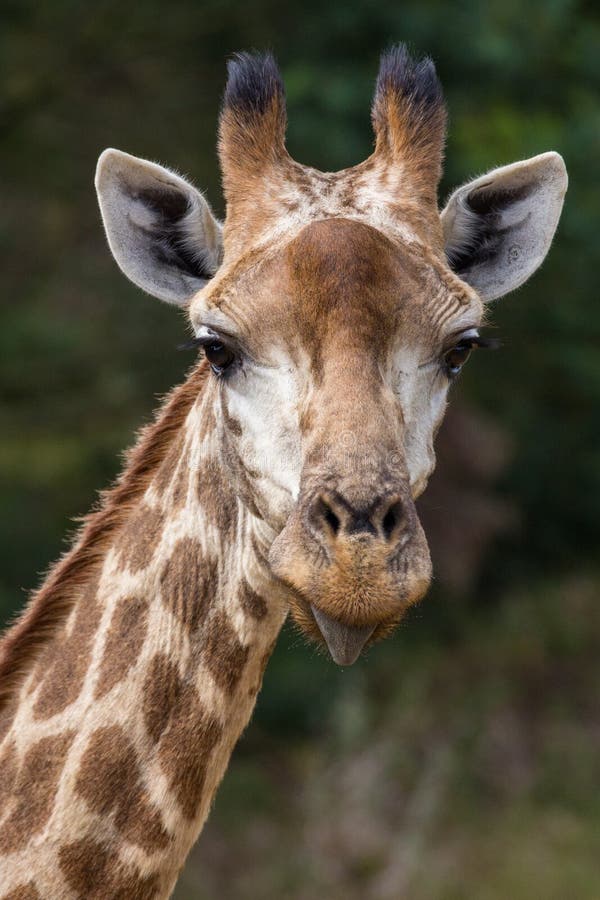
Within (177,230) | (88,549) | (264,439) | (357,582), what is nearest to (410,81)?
(177,230)

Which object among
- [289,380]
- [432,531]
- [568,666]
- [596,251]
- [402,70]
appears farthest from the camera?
[568,666]

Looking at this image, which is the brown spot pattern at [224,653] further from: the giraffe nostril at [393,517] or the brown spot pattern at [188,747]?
the giraffe nostril at [393,517]

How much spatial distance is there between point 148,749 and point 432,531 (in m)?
10.8

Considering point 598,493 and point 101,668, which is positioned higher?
point 101,668

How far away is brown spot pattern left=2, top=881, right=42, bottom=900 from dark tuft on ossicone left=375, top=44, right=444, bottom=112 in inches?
125

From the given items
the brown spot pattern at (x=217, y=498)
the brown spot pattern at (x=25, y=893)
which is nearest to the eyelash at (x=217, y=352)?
the brown spot pattern at (x=217, y=498)

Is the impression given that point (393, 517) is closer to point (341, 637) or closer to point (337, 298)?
point (341, 637)

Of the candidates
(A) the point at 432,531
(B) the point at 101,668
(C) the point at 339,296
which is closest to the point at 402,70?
(C) the point at 339,296

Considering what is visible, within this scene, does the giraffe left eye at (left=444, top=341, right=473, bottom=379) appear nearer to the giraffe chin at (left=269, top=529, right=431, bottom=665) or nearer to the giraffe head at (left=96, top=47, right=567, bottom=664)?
the giraffe head at (left=96, top=47, right=567, bottom=664)

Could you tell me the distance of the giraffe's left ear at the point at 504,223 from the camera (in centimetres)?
527

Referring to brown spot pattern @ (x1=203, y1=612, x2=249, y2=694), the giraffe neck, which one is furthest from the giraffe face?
brown spot pattern @ (x1=203, y1=612, x2=249, y2=694)

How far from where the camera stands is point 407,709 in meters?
15.7

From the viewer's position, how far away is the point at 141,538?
4.86 metres

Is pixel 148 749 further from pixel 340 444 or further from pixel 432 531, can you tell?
pixel 432 531
